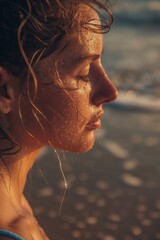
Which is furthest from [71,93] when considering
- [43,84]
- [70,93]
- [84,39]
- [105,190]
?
[105,190]

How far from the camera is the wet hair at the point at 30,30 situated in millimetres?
2219

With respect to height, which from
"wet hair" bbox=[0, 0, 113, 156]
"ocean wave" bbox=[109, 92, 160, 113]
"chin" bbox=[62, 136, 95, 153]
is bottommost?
"ocean wave" bbox=[109, 92, 160, 113]

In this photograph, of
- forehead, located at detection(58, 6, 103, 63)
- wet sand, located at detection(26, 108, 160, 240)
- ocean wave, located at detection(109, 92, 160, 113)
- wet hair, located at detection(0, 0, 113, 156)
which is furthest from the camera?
ocean wave, located at detection(109, 92, 160, 113)

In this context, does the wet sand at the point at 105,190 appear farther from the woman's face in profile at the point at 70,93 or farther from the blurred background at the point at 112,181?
the woman's face in profile at the point at 70,93

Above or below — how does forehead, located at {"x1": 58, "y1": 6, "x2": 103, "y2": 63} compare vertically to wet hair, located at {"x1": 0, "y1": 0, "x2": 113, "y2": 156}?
below

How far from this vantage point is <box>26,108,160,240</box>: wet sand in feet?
12.2

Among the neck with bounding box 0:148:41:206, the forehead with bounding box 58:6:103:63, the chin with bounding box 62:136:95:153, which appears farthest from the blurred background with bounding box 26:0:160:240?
the neck with bounding box 0:148:41:206

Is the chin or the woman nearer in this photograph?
the woman

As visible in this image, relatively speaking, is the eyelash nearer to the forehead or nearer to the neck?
the forehead

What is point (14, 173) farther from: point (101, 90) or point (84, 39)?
point (84, 39)

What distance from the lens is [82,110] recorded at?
2445mm

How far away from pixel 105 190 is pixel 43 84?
2081 mm

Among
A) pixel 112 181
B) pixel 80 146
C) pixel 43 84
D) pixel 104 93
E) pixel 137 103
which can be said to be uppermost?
pixel 43 84

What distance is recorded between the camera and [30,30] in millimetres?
2232
